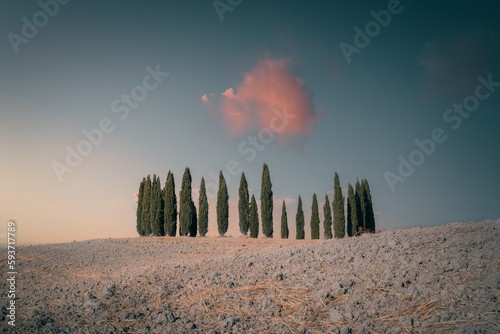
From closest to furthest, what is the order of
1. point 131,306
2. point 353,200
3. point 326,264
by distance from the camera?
point 131,306, point 326,264, point 353,200

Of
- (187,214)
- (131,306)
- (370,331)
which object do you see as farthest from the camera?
(187,214)

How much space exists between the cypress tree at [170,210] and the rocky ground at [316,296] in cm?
2442

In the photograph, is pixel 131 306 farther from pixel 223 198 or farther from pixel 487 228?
pixel 223 198

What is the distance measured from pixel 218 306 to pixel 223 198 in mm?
28856

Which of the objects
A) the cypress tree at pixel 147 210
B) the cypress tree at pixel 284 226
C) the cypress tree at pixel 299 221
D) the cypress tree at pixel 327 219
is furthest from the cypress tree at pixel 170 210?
the cypress tree at pixel 327 219

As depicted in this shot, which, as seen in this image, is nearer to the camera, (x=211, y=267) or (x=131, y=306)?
(x=131, y=306)

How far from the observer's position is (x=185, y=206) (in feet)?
102

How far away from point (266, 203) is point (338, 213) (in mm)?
9425

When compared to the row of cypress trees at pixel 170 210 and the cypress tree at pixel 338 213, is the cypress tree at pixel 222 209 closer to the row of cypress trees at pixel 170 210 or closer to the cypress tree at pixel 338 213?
the row of cypress trees at pixel 170 210

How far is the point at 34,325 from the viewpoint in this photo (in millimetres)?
4000

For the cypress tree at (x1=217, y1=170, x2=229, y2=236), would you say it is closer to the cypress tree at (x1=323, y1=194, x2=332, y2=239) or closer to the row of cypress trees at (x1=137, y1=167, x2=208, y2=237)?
the row of cypress trees at (x1=137, y1=167, x2=208, y2=237)

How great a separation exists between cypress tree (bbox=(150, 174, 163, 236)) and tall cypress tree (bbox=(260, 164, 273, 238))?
1235cm

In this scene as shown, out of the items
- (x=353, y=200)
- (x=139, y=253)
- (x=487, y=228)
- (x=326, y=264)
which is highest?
(x=353, y=200)

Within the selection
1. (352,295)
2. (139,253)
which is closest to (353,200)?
(139,253)
